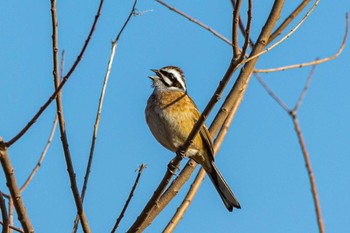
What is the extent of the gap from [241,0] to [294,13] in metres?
1.60

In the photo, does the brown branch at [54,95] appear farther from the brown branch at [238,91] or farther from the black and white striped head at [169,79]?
the black and white striped head at [169,79]

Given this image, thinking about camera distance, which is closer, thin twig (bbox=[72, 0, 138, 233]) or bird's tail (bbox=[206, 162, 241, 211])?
thin twig (bbox=[72, 0, 138, 233])

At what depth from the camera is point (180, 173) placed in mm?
5398

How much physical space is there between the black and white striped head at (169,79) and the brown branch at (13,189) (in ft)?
11.2

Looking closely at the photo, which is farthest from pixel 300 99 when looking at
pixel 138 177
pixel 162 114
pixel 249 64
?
pixel 162 114

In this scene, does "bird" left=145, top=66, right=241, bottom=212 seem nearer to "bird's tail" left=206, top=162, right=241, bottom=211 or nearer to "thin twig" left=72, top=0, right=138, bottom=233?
"bird's tail" left=206, top=162, right=241, bottom=211

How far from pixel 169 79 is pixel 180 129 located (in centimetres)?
72

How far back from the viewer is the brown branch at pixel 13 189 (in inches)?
143

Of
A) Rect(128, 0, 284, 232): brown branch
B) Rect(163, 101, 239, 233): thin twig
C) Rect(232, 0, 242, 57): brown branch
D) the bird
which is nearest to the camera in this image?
Rect(232, 0, 242, 57): brown branch

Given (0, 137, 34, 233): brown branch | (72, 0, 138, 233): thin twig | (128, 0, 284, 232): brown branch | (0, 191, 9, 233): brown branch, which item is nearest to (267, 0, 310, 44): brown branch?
(128, 0, 284, 232): brown branch

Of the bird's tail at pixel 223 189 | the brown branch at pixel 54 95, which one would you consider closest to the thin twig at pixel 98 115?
the brown branch at pixel 54 95

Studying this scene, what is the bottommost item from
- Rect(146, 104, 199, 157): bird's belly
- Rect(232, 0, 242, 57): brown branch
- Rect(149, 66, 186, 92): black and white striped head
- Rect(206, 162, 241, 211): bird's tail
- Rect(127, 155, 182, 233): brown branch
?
Rect(206, 162, 241, 211): bird's tail

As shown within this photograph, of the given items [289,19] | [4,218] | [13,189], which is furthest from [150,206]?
[289,19]

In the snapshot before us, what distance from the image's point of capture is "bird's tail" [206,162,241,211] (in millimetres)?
6664
